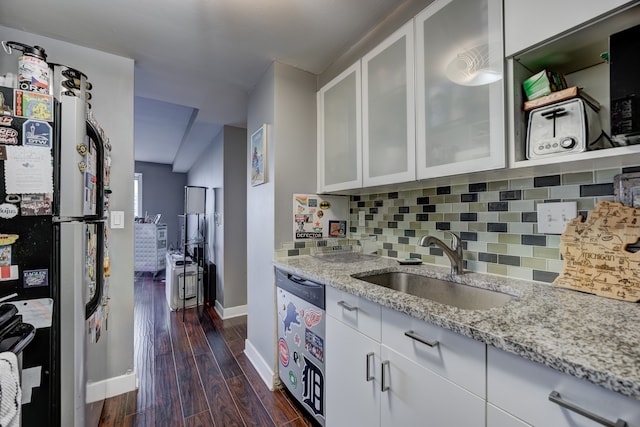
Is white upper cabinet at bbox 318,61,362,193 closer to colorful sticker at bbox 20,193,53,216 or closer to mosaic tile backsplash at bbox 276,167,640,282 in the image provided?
mosaic tile backsplash at bbox 276,167,640,282

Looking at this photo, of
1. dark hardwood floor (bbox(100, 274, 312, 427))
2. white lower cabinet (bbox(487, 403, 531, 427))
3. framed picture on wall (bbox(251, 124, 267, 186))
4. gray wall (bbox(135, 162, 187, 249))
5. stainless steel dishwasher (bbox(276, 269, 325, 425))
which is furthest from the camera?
gray wall (bbox(135, 162, 187, 249))

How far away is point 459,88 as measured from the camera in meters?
1.14

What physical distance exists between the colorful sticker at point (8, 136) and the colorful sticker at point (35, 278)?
45cm

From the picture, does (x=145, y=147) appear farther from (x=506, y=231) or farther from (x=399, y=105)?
(x=506, y=231)

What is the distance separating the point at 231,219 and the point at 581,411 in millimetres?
3247

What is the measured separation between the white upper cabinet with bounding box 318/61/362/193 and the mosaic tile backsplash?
38 centimetres

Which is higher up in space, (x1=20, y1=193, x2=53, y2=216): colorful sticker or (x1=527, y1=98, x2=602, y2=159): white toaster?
(x1=527, y1=98, x2=602, y2=159): white toaster

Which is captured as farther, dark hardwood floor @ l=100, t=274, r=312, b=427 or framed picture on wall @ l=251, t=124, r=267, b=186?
framed picture on wall @ l=251, t=124, r=267, b=186

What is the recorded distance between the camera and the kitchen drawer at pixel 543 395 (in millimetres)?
514

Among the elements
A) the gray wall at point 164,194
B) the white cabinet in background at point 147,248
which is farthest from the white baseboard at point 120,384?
the gray wall at point 164,194

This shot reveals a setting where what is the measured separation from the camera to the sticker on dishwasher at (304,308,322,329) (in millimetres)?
1426

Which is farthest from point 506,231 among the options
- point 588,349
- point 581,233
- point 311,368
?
point 311,368

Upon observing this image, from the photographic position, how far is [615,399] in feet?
1.68

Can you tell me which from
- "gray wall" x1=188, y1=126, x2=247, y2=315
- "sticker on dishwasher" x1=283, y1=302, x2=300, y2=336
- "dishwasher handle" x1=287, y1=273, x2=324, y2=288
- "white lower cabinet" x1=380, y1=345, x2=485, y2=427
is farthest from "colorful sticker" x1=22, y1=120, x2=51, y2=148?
"gray wall" x1=188, y1=126, x2=247, y2=315
